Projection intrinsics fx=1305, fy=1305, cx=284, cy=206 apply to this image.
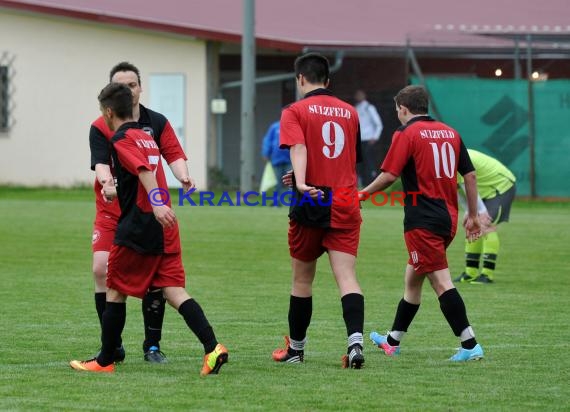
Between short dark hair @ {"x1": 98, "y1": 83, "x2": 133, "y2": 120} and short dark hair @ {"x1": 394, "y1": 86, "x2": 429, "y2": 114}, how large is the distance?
1.93 m

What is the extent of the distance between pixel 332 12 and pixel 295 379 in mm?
28057

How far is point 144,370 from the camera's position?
26.1 ft

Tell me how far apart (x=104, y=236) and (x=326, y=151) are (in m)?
1.55

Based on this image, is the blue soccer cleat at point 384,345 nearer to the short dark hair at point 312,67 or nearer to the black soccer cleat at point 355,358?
the black soccer cleat at point 355,358

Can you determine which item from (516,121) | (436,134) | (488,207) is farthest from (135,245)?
(516,121)

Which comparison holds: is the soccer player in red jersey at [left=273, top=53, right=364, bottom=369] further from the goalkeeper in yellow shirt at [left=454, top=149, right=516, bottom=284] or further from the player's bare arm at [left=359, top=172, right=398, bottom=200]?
the goalkeeper in yellow shirt at [left=454, top=149, right=516, bottom=284]

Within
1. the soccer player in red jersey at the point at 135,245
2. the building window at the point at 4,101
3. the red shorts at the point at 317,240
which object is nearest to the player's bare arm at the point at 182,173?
the soccer player in red jersey at the point at 135,245

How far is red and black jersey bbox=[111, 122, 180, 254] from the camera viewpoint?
25.2ft

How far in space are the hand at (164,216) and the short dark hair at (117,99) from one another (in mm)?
652

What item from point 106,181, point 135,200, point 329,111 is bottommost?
point 135,200

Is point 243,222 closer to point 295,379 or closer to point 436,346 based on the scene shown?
point 436,346

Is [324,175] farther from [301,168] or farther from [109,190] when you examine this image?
[109,190]

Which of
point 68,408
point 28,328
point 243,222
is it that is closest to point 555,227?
point 243,222

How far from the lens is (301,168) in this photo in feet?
26.2
